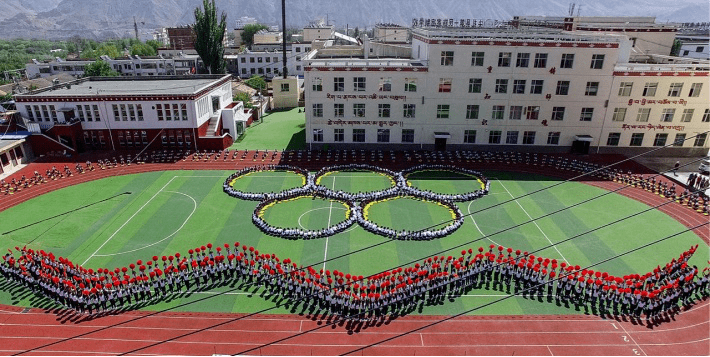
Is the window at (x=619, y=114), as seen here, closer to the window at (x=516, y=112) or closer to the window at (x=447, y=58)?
the window at (x=516, y=112)

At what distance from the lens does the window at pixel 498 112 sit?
52.0 metres

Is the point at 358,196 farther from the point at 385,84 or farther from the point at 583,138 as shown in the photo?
the point at 583,138

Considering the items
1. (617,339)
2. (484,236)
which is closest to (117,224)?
(484,236)

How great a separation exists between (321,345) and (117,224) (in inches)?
895

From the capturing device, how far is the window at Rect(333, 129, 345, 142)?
54188 millimetres

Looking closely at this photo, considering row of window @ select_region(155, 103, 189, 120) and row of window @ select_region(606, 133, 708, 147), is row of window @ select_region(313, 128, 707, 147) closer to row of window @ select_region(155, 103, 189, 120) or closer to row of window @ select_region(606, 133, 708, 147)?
row of window @ select_region(606, 133, 708, 147)

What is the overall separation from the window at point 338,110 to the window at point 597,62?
1173 inches

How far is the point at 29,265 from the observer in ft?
90.4

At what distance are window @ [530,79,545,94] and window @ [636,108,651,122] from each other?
12.3m

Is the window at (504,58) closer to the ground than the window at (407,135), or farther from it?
farther from it

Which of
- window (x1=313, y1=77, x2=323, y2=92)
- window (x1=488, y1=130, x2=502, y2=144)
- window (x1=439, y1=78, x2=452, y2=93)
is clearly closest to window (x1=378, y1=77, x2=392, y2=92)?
window (x1=439, y1=78, x2=452, y2=93)

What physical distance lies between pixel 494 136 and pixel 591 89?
1224 cm

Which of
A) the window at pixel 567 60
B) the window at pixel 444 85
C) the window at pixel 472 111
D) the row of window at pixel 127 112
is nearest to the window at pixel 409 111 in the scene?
the window at pixel 444 85

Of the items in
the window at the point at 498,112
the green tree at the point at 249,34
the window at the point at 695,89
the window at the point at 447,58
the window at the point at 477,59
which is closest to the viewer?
the window at the point at 695,89
